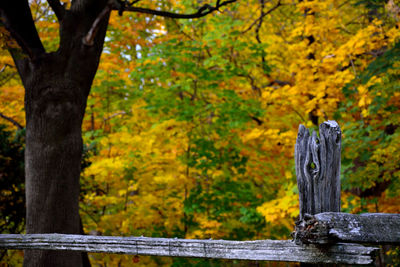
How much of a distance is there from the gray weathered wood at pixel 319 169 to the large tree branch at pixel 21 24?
4.52 m

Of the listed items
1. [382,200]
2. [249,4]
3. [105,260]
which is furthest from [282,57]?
[105,260]

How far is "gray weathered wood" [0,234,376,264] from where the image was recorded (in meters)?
2.60

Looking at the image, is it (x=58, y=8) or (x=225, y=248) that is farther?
(x=58, y=8)

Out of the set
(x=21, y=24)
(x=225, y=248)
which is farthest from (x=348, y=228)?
(x=21, y=24)

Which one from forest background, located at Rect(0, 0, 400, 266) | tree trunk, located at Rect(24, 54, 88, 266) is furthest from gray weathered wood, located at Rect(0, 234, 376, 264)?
forest background, located at Rect(0, 0, 400, 266)

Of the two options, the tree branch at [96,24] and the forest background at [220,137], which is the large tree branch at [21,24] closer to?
the tree branch at [96,24]

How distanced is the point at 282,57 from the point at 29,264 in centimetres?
968

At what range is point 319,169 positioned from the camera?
2814 mm

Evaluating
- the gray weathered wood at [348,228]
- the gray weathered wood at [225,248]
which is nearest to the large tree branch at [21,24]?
the gray weathered wood at [225,248]

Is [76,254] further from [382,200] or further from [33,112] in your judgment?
[382,200]

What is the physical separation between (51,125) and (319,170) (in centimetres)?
412

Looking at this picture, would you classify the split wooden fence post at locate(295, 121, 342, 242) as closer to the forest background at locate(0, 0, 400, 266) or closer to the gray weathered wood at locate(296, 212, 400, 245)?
the gray weathered wood at locate(296, 212, 400, 245)

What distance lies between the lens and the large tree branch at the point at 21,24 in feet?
18.4

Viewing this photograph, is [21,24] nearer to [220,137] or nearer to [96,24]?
[96,24]
